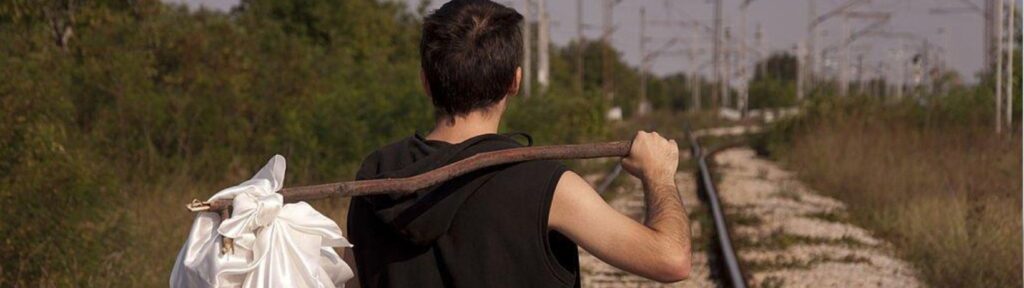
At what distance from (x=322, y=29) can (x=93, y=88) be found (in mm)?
16203

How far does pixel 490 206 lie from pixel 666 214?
36cm

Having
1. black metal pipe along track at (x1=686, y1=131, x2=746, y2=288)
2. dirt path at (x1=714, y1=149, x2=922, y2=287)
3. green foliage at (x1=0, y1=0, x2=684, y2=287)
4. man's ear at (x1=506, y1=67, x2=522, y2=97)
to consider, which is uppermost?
man's ear at (x1=506, y1=67, x2=522, y2=97)

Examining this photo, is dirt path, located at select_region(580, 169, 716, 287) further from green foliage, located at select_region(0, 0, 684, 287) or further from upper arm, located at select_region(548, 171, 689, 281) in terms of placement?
upper arm, located at select_region(548, 171, 689, 281)

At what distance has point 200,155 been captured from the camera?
17.5 meters

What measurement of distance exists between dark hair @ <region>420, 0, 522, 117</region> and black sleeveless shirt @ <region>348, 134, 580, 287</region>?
9cm

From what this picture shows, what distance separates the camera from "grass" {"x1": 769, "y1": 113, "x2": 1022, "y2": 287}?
1273 centimetres

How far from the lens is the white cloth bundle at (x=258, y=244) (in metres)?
3.19

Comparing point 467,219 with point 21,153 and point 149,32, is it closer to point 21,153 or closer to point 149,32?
point 21,153

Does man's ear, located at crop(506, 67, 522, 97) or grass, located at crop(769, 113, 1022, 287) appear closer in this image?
man's ear, located at crop(506, 67, 522, 97)

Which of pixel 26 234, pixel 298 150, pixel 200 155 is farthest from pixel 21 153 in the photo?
pixel 298 150

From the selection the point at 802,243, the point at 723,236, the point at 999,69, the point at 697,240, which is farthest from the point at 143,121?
the point at 999,69

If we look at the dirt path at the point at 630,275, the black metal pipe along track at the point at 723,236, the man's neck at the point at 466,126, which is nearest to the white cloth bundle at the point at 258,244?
the man's neck at the point at 466,126

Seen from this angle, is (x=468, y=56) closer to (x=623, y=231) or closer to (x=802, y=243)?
(x=623, y=231)

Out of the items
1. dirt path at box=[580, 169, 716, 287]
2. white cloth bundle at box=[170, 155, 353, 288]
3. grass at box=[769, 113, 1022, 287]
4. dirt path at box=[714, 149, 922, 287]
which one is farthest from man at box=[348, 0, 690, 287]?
grass at box=[769, 113, 1022, 287]
